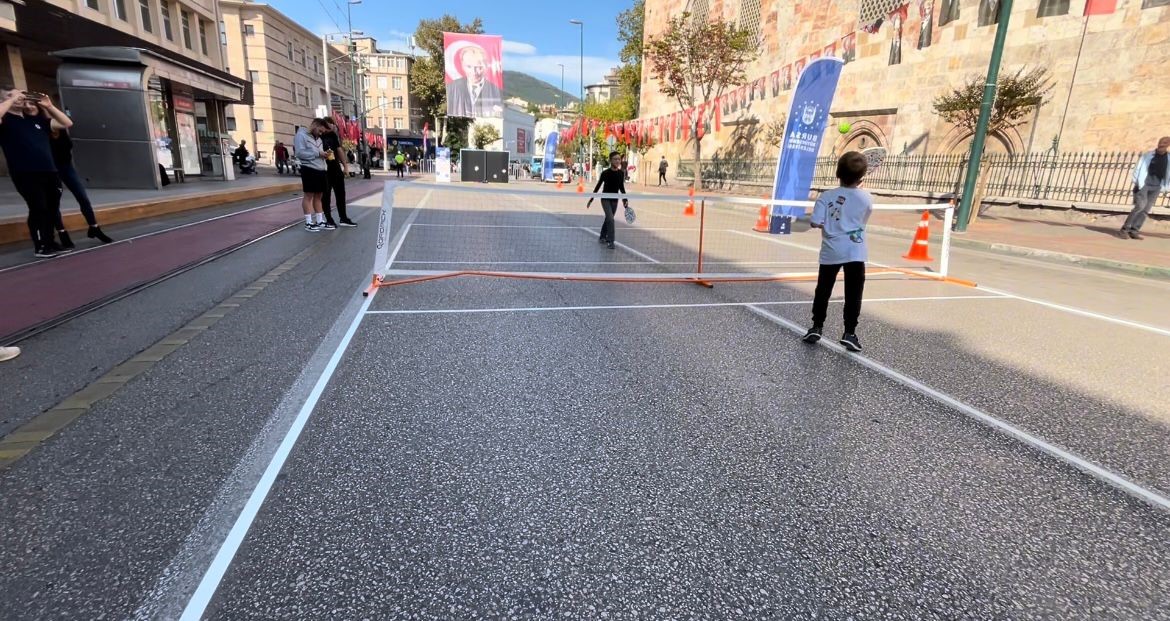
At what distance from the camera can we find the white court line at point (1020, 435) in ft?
8.78

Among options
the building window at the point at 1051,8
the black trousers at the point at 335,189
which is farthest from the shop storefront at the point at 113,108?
the building window at the point at 1051,8

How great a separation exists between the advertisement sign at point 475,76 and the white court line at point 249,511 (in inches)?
1418

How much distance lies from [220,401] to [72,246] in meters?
6.89

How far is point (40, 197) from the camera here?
282 inches

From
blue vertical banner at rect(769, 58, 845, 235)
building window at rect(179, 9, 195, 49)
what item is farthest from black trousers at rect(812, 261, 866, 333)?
building window at rect(179, 9, 195, 49)

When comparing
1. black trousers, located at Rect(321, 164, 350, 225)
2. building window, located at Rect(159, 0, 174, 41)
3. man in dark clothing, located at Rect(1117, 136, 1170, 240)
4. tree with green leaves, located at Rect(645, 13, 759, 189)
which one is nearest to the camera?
black trousers, located at Rect(321, 164, 350, 225)

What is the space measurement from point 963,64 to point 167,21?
32.2 m

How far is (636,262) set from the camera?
880 cm

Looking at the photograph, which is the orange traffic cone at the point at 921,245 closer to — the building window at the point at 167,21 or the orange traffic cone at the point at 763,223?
the orange traffic cone at the point at 763,223

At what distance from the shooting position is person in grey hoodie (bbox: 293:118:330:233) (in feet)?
32.7

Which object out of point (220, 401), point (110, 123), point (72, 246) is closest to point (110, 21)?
point (110, 123)

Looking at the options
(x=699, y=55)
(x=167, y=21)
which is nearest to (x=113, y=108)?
(x=167, y=21)

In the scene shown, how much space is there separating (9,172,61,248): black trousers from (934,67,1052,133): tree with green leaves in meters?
17.9

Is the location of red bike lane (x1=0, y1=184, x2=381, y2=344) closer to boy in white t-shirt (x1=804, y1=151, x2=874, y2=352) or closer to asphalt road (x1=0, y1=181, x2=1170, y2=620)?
asphalt road (x1=0, y1=181, x2=1170, y2=620)
